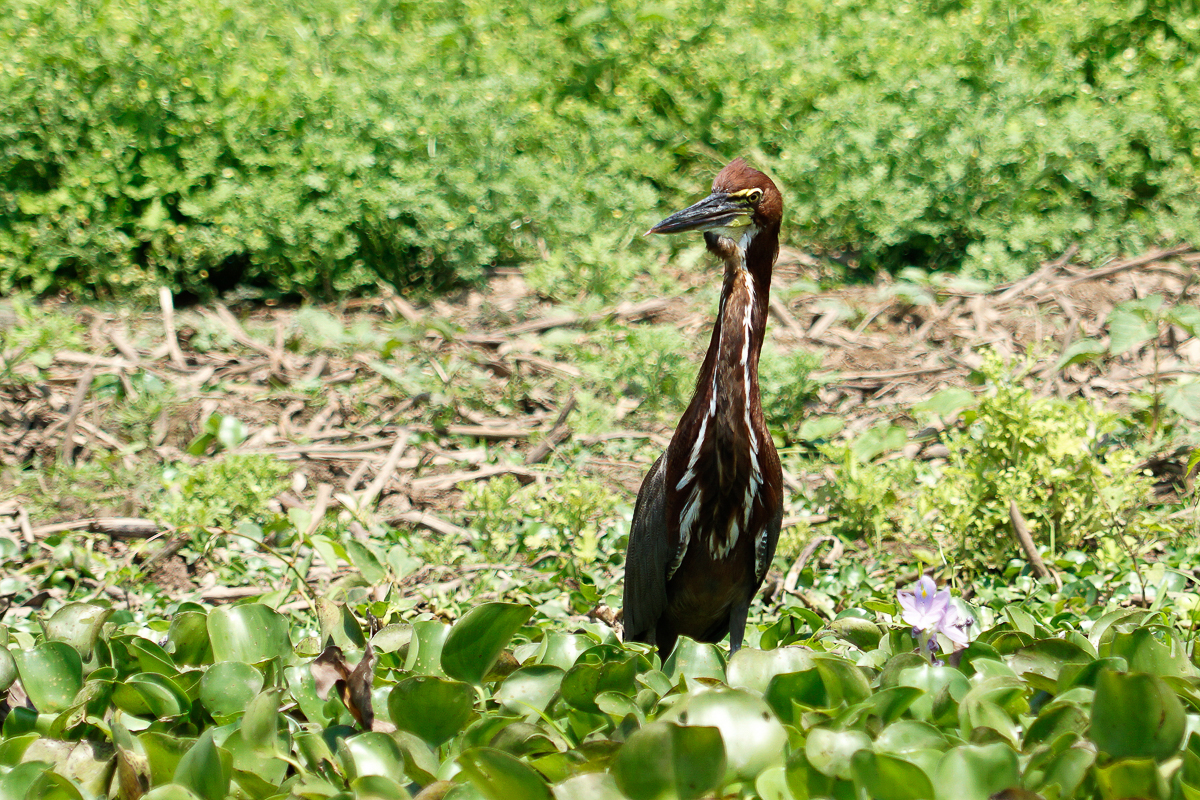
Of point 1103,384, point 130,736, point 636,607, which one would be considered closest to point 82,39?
point 636,607

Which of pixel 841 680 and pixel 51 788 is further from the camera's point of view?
pixel 841 680

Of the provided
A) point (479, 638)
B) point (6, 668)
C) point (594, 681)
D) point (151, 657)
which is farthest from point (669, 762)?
point (6, 668)

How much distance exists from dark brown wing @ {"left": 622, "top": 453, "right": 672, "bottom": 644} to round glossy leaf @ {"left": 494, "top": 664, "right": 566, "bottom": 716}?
3.42ft

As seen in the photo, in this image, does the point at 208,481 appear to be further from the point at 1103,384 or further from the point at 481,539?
the point at 1103,384

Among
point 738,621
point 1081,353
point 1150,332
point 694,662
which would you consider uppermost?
point 1150,332

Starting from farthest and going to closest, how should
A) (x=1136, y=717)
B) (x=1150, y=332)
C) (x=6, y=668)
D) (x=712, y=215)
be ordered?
(x=1150, y=332) → (x=712, y=215) → (x=6, y=668) → (x=1136, y=717)

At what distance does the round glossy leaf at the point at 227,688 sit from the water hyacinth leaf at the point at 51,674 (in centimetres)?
30

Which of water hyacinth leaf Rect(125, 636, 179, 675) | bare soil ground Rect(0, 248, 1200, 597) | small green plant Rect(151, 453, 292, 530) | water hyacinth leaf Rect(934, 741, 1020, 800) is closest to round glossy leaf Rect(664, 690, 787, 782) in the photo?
water hyacinth leaf Rect(934, 741, 1020, 800)

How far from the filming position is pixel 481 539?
4359 millimetres

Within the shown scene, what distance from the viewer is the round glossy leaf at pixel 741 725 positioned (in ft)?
6.54

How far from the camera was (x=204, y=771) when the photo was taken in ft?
6.27

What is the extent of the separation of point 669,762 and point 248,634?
1.18 meters

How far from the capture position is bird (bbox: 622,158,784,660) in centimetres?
315

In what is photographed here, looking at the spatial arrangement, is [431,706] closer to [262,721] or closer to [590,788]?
[262,721]
